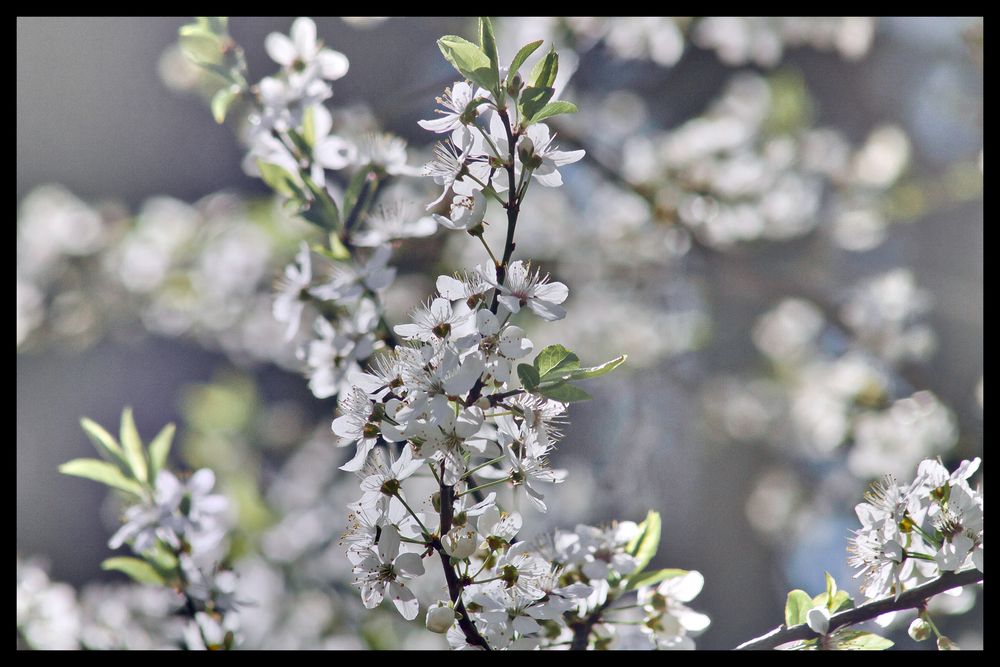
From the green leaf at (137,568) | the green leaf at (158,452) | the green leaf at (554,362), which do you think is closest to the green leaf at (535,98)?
the green leaf at (554,362)

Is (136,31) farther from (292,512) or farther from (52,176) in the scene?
(292,512)

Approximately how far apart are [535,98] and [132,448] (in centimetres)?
74

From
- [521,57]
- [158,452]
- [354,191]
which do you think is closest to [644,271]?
[354,191]

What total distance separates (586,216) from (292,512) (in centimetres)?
149

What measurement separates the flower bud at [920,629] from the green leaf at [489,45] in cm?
66

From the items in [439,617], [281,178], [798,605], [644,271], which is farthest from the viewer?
[644,271]

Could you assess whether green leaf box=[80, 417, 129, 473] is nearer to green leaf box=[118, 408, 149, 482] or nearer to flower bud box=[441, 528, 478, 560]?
green leaf box=[118, 408, 149, 482]

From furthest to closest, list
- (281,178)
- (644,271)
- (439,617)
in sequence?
(644,271) < (281,178) < (439,617)

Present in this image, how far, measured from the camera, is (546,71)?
2.36 ft

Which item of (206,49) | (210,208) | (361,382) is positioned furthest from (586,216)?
(361,382)

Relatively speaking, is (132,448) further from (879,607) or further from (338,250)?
(879,607)

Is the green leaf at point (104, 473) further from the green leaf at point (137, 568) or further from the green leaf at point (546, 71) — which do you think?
the green leaf at point (546, 71)

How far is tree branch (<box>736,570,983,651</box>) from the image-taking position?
29.1 inches
